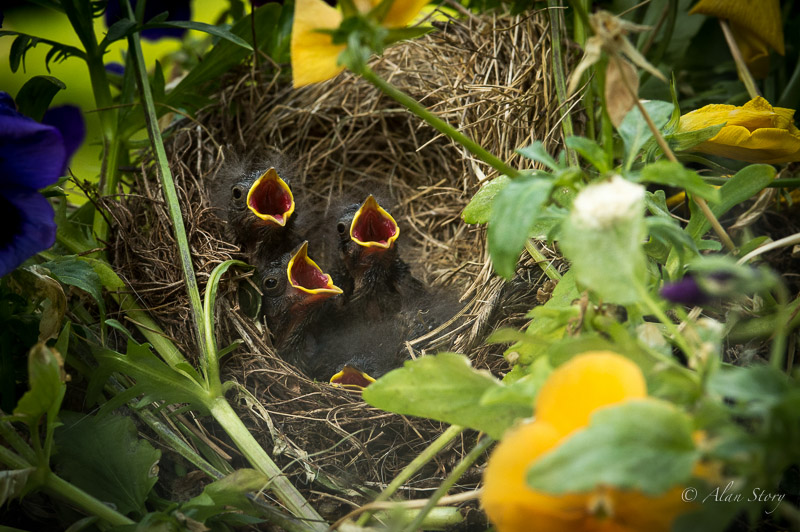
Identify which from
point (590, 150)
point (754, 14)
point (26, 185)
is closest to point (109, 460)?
point (26, 185)

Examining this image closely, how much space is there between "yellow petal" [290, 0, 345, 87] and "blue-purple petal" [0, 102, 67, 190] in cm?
31

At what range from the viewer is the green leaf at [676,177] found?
485mm

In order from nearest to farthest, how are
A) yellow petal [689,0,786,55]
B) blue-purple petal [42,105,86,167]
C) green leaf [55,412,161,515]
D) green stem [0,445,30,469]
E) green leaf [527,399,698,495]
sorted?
green leaf [527,399,698,495] → green stem [0,445,30,469] → green leaf [55,412,161,515] → yellow petal [689,0,786,55] → blue-purple petal [42,105,86,167]

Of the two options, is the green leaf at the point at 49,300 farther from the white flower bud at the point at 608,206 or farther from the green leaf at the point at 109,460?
the white flower bud at the point at 608,206

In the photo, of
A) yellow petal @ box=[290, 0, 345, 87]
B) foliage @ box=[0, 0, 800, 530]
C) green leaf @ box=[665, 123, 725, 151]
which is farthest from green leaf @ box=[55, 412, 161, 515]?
green leaf @ box=[665, 123, 725, 151]

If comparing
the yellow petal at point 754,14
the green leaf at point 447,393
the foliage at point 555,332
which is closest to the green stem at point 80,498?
the foliage at point 555,332

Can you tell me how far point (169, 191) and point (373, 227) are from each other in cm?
46

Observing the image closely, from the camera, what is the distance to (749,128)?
2.57 ft

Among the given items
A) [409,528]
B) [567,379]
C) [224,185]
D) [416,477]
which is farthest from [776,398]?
[224,185]

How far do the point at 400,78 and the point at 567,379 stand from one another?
1095 millimetres

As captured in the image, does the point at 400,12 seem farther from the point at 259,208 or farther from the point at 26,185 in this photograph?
the point at 259,208

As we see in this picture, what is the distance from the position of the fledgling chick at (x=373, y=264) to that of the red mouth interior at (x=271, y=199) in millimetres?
122

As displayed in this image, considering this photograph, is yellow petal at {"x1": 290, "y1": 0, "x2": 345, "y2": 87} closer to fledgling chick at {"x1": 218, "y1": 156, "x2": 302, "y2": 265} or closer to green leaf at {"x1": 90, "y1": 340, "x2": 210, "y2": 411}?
green leaf at {"x1": 90, "y1": 340, "x2": 210, "y2": 411}

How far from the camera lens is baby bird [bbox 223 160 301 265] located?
1.21 meters
